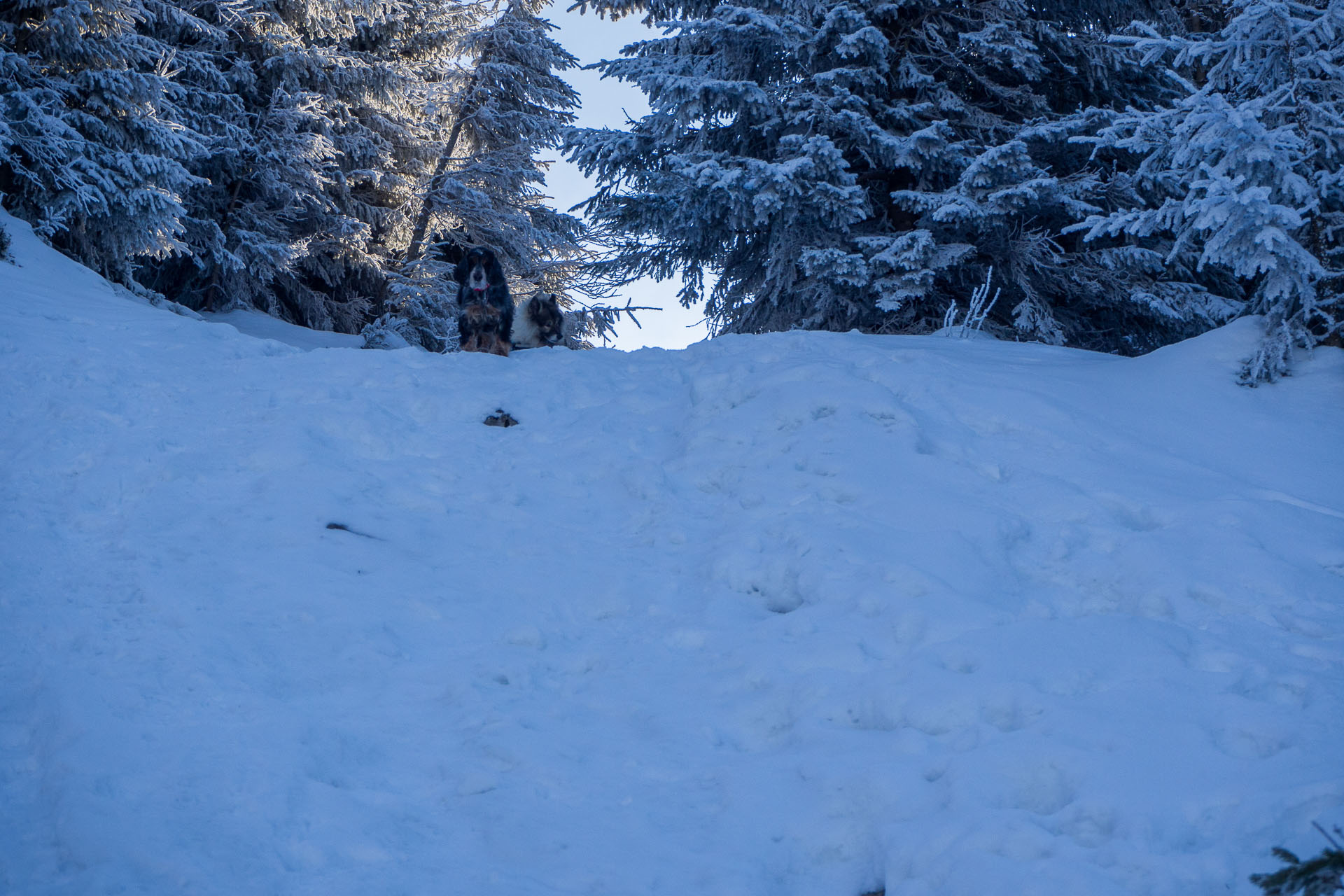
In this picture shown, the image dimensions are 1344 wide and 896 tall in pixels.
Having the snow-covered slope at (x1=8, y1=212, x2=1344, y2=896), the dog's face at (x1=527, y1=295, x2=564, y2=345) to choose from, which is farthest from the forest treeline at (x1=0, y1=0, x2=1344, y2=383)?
the snow-covered slope at (x1=8, y1=212, x2=1344, y2=896)

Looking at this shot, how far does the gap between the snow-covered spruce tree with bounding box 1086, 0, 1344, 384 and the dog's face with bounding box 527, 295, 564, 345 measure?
5.54 meters

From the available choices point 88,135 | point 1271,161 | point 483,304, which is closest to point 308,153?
point 88,135

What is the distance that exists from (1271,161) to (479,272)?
6557 millimetres

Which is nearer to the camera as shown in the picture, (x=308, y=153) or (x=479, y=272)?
(x=479, y=272)

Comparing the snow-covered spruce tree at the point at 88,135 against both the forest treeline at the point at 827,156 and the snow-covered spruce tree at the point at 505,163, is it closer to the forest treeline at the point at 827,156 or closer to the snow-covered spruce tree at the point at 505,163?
the forest treeline at the point at 827,156

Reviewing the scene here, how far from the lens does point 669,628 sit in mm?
4422

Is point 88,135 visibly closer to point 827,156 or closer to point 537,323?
point 537,323

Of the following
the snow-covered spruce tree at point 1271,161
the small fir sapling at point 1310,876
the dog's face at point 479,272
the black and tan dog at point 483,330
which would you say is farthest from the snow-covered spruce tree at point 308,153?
the small fir sapling at point 1310,876

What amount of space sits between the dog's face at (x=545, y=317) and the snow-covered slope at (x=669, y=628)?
8.36ft

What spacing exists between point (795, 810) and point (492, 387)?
5091 millimetres

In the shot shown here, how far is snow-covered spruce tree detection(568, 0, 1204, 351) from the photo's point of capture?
9.60 m

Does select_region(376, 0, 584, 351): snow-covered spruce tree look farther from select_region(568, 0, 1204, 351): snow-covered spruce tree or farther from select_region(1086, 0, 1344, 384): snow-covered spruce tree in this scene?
select_region(1086, 0, 1344, 384): snow-covered spruce tree

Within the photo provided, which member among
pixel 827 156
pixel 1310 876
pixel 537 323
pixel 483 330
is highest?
pixel 827 156

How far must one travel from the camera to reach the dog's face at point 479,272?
864 cm
